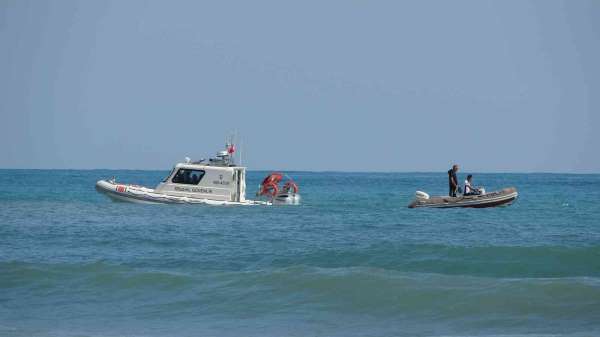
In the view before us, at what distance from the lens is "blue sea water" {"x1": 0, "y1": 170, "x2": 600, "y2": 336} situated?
435 inches

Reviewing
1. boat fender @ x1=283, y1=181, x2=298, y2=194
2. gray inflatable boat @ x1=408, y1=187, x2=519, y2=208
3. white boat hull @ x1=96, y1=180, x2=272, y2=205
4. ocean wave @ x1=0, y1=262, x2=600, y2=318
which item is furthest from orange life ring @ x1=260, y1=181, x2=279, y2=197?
ocean wave @ x1=0, y1=262, x2=600, y2=318

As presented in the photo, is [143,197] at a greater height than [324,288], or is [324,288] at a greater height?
[143,197]

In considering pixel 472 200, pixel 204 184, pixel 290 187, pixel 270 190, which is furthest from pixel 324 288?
pixel 290 187

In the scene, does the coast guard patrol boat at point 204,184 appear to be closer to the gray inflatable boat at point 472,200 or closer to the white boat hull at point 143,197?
the white boat hull at point 143,197

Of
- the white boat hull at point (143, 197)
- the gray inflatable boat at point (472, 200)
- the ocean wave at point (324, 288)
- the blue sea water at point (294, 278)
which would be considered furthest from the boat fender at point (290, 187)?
the ocean wave at point (324, 288)

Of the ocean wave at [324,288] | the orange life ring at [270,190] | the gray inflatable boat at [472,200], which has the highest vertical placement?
the orange life ring at [270,190]

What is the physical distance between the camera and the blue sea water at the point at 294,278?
11055 millimetres

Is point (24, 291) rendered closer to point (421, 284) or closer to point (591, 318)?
point (421, 284)

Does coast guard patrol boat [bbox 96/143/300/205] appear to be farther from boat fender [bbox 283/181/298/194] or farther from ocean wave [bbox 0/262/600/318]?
ocean wave [bbox 0/262/600/318]

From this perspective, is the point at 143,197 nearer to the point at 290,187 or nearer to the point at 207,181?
the point at 207,181

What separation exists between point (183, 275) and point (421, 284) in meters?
3.78

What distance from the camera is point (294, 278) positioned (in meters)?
13.6

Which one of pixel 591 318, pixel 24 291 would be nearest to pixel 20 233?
pixel 24 291

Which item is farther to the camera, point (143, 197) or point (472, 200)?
point (472, 200)
